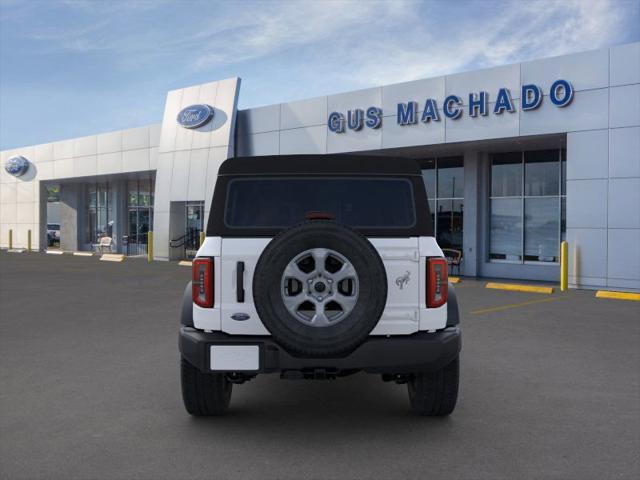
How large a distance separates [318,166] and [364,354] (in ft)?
4.67

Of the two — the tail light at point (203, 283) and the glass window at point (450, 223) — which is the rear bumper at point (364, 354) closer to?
the tail light at point (203, 283)

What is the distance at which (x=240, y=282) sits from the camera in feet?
12.9

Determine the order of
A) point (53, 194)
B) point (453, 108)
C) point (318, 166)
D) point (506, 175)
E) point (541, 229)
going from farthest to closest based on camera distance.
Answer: point (53, 194), point (506, 175), point (541, 229), point (453, 108), point (318, 166)

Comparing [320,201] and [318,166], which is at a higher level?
[318,166]

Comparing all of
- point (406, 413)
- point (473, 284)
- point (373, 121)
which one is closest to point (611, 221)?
point (473, 284)

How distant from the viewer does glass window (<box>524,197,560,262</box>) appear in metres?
17.5

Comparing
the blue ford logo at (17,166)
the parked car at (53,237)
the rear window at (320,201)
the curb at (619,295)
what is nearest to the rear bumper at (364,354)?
the rear window at (320,201)

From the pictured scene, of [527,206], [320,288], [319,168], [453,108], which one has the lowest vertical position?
[320,288]

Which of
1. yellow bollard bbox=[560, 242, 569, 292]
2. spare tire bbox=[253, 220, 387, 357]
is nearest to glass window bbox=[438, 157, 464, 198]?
yellow bollard bbox=[560, 242, 569, 292]

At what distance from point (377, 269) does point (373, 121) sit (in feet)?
50.6

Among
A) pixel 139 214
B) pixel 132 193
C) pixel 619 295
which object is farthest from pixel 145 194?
pixel 619 295

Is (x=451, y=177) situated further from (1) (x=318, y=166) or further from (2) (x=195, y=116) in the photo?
(1) (x=318, y=166)

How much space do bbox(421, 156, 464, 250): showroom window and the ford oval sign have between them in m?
9.14

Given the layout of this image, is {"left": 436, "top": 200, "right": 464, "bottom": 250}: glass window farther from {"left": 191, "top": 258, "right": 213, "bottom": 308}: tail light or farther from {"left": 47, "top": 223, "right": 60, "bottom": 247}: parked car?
{"left": 47, "top": 223, "right": 60, "bottom": 247}: parked car
